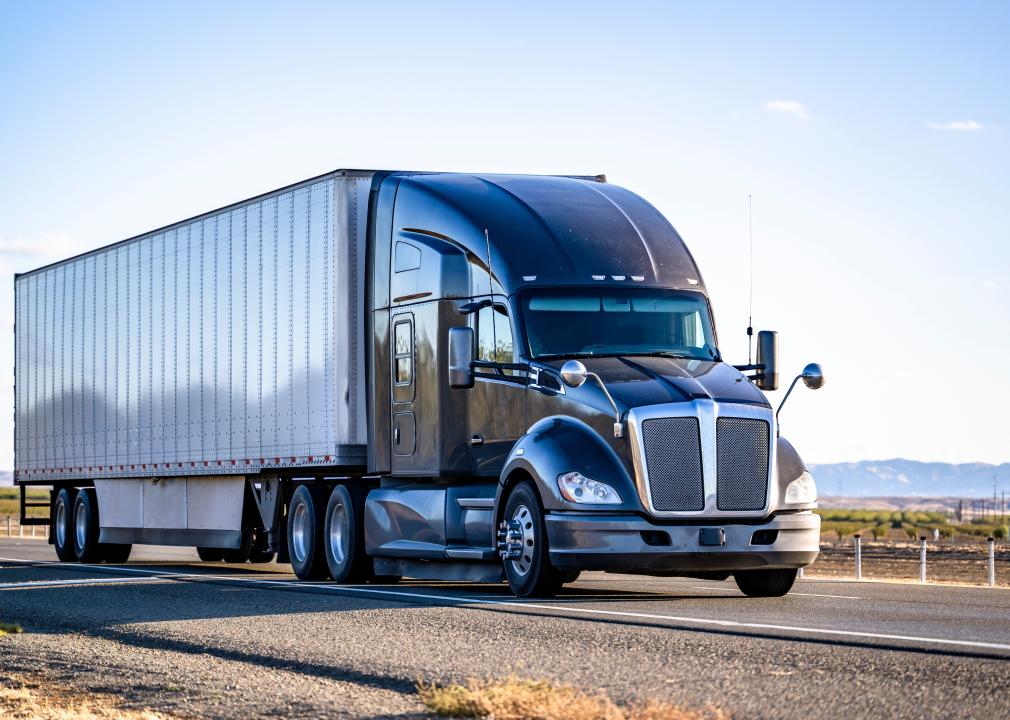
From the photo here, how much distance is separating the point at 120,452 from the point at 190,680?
54.0 feet

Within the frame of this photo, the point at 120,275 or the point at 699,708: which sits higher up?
the point at 120,275

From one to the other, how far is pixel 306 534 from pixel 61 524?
9.55 metres

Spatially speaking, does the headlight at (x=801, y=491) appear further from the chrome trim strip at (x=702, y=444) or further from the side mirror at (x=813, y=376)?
the side mirror at (x=813, y=376)

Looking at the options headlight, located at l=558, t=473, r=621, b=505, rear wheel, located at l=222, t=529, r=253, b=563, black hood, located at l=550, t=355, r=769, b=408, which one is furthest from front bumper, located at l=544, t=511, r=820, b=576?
rear wheel, located at l=222, t=529, r=253, b=563

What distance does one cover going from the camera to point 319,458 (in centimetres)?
1936

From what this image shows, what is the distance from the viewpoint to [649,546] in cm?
1417

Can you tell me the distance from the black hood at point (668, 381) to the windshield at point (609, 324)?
25 cm

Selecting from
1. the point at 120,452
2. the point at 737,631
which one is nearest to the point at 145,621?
the point at 737,631

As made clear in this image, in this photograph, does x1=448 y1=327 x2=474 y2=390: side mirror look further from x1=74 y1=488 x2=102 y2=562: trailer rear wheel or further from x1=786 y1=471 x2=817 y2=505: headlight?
x1=74 y1=488 x2=102 y2=562: trailer rear wheel

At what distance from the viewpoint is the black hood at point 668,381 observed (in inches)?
571

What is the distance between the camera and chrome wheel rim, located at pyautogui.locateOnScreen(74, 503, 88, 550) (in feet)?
88.3

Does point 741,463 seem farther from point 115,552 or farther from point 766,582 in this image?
point 115,552

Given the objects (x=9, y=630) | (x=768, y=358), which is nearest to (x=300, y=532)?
(x=768, y=358)

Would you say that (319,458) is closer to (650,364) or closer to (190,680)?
(650,364)
